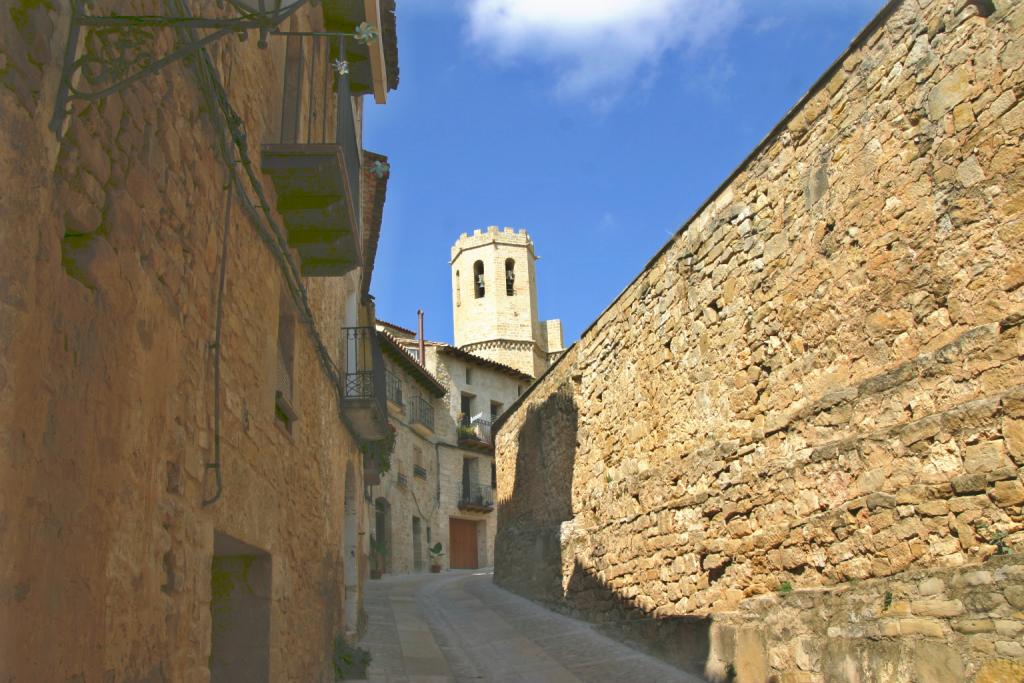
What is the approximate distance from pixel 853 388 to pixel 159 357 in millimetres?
4938

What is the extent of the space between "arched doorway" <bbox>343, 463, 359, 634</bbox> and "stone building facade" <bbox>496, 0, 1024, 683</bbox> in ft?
10.3

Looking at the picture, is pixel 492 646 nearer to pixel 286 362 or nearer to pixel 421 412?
pixel 286 362

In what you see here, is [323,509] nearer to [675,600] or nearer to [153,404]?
[675,600]

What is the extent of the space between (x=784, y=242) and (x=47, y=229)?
20.4ft

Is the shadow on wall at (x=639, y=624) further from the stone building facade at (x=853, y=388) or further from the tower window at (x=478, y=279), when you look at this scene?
the tower window at (x=478, y=279)

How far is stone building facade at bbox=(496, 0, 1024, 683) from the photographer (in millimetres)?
5395

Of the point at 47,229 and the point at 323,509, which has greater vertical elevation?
the point at 47,229

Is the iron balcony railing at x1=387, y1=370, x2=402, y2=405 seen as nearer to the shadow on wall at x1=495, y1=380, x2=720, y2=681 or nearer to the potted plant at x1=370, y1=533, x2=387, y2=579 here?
the potted plant at x1=370, y1=533, x2=387, y2=579

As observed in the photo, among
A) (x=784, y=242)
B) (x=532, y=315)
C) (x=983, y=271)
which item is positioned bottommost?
(x=983, y=271)

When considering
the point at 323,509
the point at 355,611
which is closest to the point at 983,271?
the point at 323,509

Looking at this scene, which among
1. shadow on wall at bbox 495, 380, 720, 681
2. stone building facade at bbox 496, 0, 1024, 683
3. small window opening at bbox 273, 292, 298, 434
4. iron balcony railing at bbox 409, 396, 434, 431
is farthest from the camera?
iron balcony railing at bbox 409, 396, 434, 431

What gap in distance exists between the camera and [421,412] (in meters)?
31.2

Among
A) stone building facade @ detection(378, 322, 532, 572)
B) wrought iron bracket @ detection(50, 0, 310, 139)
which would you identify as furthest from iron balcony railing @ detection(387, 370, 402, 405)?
wrought iron bracket @ detection(50, 0, 310, 139)

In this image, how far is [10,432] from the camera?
7.61 ft
